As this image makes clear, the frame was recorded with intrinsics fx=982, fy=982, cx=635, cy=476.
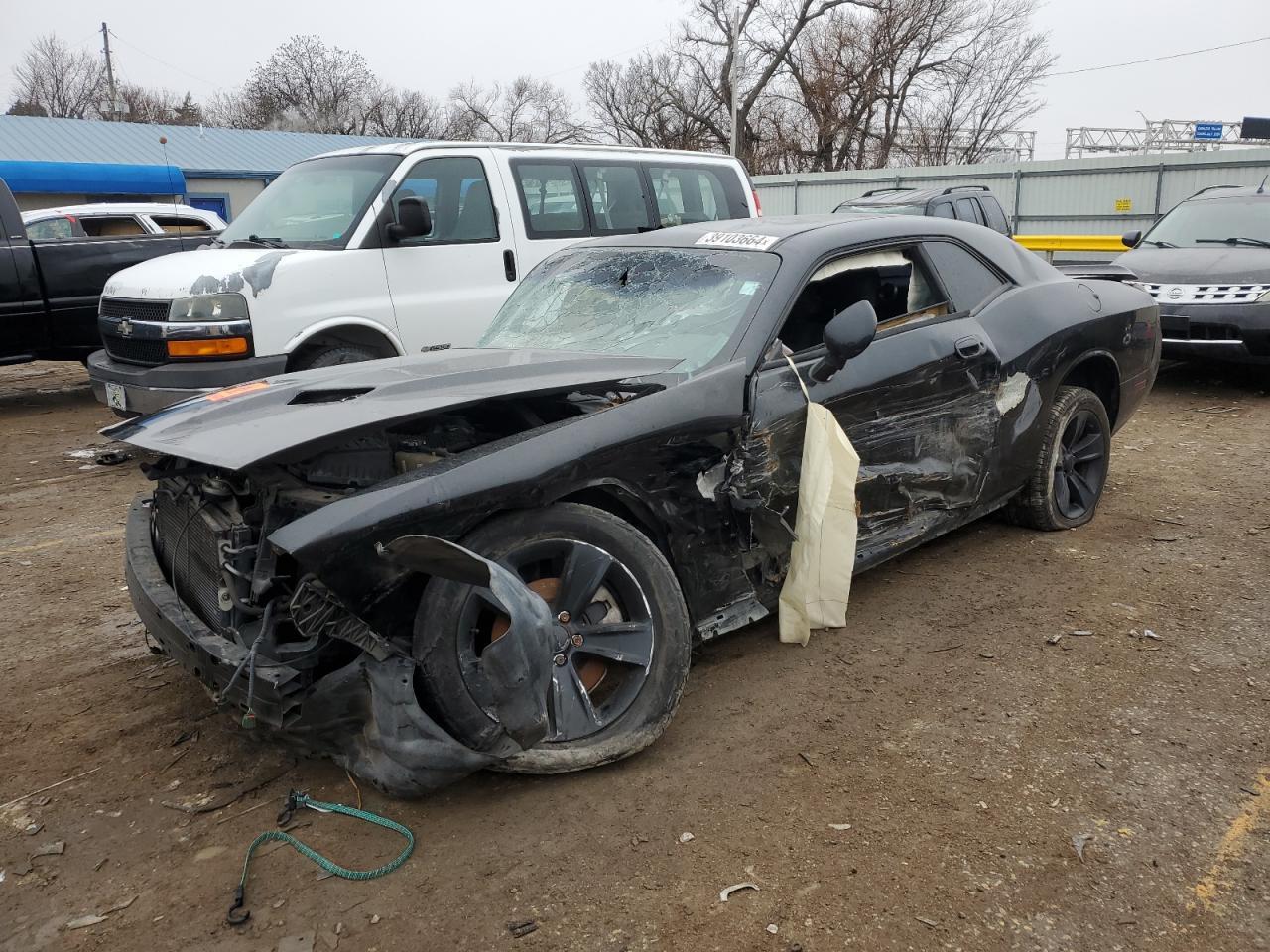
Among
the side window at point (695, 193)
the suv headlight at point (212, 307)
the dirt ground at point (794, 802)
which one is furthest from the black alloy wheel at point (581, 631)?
the side window at point (695, 193)

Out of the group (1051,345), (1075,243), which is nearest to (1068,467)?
(1051,345)

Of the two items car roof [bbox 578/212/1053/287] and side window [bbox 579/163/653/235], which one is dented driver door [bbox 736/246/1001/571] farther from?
side window [bbox 579/163/653/235]

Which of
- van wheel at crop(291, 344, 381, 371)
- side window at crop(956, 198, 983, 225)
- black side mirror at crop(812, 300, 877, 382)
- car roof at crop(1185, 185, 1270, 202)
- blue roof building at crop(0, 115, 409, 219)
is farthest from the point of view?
blue roof building at crop(0, 115, 409, 219)

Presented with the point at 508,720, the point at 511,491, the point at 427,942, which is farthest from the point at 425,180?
the point at 427,942

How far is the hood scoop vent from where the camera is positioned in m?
3.23

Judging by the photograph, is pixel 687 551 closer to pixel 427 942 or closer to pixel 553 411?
pixel 553 411

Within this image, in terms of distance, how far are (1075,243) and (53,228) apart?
47.9 feet

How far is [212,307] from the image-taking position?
20.2ft

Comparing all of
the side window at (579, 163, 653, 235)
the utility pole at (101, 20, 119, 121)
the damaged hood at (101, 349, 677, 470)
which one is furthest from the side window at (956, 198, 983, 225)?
the utility pole at (101, 20, 119, 121)

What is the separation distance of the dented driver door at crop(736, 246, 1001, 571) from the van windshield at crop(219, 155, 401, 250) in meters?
4.05

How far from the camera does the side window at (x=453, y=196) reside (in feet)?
22.5

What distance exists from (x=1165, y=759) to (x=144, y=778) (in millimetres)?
3121

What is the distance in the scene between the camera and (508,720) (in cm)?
265

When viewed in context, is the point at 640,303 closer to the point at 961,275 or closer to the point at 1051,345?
the point at 961,275
